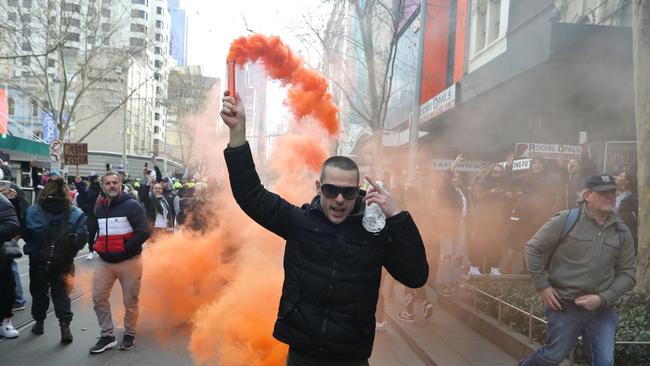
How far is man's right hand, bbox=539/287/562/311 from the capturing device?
3586 millimetres

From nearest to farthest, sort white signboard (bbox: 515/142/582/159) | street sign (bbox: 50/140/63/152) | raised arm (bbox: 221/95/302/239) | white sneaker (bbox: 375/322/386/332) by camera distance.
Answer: raised arm (bbox: 221/95/302/239) < white sneaker (bbox: 375/322/386/332) < white signboard (bbox: 515/142/582/159) < street sign (bbox: 50/140/63/152)

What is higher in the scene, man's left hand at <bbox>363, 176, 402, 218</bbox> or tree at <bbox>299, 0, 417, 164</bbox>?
tree at <bbox>299, 0, 417, 164</bbox>

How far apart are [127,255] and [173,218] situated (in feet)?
19.4

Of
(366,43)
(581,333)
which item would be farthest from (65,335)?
(366,43)

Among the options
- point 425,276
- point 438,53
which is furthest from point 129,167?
point 425,276

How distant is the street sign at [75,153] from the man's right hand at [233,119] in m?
14.8

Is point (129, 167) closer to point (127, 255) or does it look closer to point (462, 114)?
point (462, 114)

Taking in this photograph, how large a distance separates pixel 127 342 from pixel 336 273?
370 centimetres

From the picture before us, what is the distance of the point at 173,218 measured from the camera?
1102 cm

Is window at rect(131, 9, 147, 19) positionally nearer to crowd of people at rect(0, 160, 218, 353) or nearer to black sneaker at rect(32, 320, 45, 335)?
crowd of people at rect(0, 160, 218, 353)

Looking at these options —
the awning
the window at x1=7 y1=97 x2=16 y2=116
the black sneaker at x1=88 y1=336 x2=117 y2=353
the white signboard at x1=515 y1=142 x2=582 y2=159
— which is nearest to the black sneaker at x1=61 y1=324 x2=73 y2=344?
the black sneaker at x1=88 y1=336 x2=117 y2=353

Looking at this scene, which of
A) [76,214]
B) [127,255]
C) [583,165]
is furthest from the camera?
[583,165]

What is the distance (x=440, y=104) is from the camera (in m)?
13.6

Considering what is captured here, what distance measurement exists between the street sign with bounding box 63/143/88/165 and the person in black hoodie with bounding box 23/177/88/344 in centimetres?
1097
